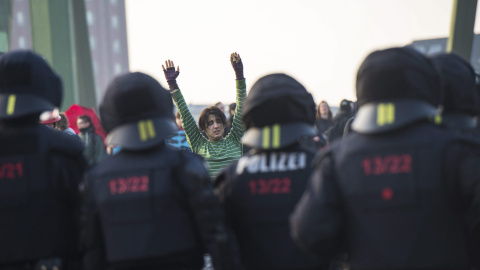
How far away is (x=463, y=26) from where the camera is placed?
9641 mm

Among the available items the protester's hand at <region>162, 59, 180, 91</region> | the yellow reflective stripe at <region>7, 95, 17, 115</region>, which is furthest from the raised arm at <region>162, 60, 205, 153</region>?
the yellow reflective stripe at <region>7, 95, 17, 115</region>

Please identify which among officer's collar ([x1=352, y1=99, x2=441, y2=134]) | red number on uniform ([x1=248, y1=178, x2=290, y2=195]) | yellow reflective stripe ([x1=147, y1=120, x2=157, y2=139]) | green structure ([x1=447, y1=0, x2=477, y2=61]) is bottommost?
red number on uniform ([x1=248, y1=178, x2=290, y2=195])

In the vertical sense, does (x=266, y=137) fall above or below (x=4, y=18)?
below

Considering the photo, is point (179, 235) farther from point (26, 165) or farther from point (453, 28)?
point (453, 28)

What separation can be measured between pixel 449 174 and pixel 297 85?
100 cm

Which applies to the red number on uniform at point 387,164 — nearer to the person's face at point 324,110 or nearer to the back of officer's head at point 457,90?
the back of officer's head at point 457,90

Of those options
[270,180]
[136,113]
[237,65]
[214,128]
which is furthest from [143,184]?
[214,128]

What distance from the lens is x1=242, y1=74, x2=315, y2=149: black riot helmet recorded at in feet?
8.98

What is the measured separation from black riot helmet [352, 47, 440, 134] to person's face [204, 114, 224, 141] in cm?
262

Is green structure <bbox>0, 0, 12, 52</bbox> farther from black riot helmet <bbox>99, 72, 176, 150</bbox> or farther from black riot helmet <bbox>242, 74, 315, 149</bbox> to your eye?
black riot helmet <bbox>242, 74, 315, 149</bbox>

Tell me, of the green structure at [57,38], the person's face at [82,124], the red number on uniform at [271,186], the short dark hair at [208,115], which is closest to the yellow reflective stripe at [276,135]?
the red number on uniform at [271,186]

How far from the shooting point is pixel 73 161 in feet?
10.0

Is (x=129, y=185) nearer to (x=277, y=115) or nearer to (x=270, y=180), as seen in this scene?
(x=270, y=180)

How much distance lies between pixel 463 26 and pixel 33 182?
8476 mm
